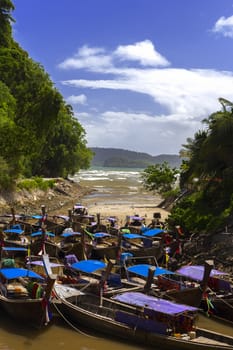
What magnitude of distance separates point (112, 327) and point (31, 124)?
29.7 meters

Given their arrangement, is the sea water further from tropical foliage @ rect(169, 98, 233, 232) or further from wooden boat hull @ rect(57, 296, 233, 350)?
wooden boat hull @ rect(57, 296, 233, 350)

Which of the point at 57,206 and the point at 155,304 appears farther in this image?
the point at 57,206

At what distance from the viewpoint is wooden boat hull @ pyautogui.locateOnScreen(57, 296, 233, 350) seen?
1230 centimetres

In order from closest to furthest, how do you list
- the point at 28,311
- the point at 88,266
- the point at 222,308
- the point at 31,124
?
the point at 28,311
the point at 222,308
the point at 88,266
the point at 31,124

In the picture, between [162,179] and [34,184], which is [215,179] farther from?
[34,184]

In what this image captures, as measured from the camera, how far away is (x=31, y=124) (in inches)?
1601

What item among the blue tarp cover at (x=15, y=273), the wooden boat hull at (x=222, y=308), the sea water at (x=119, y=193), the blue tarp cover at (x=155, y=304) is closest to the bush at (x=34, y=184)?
the sea water at (x=119, y=193)

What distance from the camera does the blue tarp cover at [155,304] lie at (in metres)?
12.7

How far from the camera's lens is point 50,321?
14.6 metres

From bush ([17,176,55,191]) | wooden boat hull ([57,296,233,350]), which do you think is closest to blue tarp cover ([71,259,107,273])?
wooden boat hull ([57,296,233,350])

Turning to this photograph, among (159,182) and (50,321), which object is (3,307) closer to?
(50,321)

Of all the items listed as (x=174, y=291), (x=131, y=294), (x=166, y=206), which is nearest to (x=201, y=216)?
(x=174, y=291)

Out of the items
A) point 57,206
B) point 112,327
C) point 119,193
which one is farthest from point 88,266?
point 119,193

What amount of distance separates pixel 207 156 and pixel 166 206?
60.9 ft
